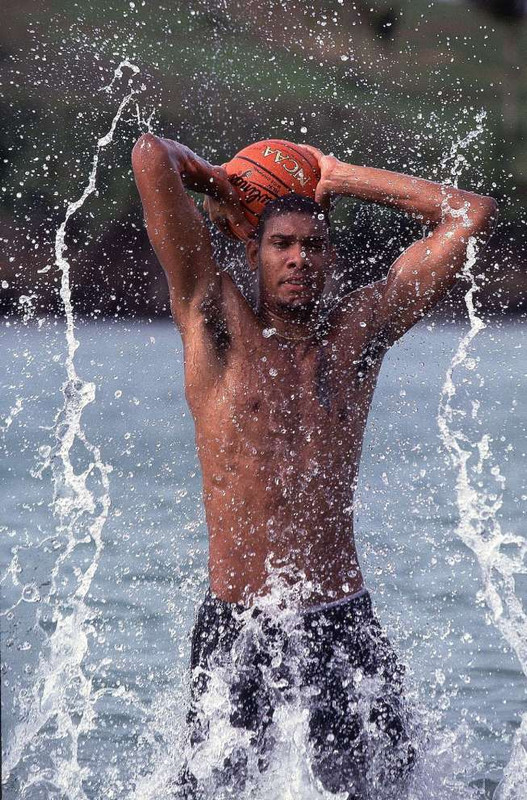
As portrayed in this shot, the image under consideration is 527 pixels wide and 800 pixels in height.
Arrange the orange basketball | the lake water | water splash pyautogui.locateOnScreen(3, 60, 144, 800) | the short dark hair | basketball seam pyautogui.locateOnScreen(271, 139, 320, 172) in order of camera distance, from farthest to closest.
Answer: the lake water
water splash pyautogui.locateOnScreen(3, 60, 144, 800)
basketball seam pyautogui.locateOnScreen(271, 139, 320, 172)
the orange basketball
the short dark hair

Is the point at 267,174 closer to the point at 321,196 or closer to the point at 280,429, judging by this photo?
the point at 321,196

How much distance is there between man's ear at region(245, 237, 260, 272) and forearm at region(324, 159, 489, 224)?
0.91ft

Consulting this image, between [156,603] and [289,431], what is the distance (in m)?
2.69

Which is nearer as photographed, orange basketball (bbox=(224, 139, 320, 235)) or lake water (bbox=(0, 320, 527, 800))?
orange basketball (bbox=(224, 139, 320, 235))

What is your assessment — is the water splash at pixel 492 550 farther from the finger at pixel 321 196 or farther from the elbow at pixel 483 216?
the finger at pixel 321 196

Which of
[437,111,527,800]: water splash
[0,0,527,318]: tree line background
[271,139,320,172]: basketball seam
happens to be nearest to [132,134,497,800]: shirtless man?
[271,139,320,172]: basketball seam

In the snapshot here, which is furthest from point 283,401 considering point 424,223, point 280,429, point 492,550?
point 492,550

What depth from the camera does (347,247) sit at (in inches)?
686

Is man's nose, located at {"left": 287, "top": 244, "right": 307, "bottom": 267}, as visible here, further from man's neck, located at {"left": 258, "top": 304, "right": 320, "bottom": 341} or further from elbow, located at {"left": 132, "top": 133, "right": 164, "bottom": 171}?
elbow, located at {"left": 132, "top": 133, "right": 164, "bottom": 171}

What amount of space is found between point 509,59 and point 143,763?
2203 centimetres

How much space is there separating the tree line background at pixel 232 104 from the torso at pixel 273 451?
14.4m

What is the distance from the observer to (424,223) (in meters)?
3.70

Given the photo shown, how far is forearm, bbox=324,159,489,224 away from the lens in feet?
12.1

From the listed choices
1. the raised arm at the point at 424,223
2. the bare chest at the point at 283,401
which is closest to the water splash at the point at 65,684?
the bare chest at the point at 283,401
